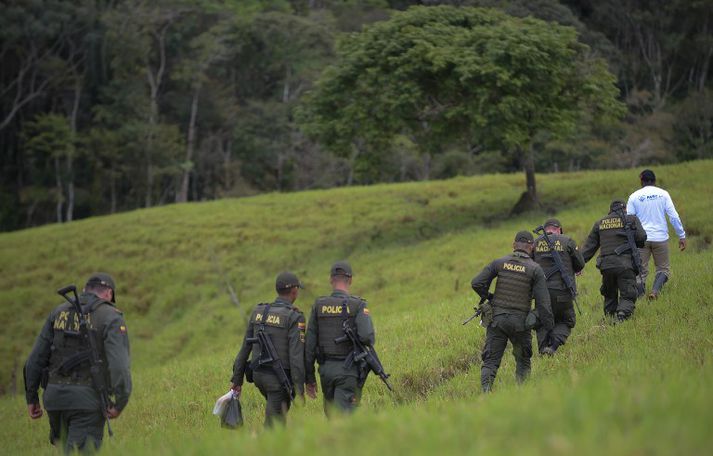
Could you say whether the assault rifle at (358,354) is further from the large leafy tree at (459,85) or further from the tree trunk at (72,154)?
the tree trunk at (72,154)

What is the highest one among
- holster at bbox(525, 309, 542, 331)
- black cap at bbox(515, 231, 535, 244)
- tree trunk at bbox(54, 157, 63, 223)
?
black cap at bbox(515, 231, 535, 244)

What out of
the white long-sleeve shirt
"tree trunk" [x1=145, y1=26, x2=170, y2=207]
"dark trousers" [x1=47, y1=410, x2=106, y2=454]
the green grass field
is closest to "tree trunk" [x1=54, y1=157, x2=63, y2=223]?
"tree trunk" [x1=145, y1=26, x2=170, y2=207]

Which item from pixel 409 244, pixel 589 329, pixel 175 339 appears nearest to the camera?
pixel 589 329

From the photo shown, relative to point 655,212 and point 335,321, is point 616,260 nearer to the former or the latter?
point 655,212

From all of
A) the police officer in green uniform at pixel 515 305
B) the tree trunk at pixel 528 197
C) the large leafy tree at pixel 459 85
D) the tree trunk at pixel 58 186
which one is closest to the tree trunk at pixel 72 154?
the tree trunk at pixel 58 186

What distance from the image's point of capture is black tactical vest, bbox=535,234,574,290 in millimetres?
12570

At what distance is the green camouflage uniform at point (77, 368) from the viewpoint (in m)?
9.09

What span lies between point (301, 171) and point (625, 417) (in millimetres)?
57862

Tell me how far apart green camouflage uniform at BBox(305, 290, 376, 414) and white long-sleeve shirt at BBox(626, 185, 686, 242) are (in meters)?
6.73

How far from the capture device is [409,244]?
3025 centimetres

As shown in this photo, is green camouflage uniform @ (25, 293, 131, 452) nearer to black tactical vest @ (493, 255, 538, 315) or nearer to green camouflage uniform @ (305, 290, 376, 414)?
green camouflage uniform @ (305, 290, 376, 414)

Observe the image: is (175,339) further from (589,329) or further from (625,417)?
(625,417)

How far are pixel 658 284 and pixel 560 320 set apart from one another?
272 centimetres

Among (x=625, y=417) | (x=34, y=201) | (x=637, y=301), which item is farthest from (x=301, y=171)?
(x=625, y=417)
